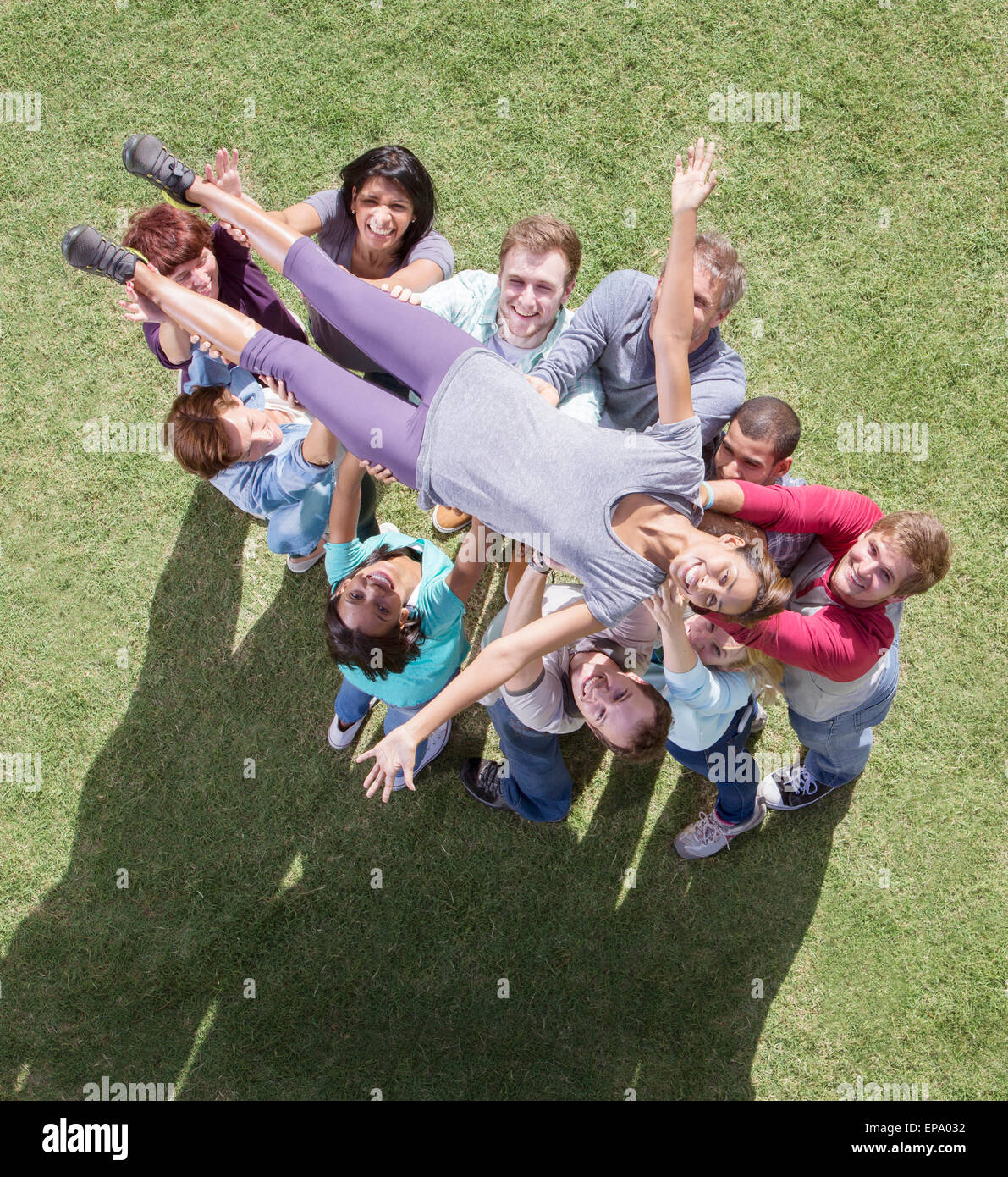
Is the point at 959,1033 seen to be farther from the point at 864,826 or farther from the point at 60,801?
the point at 60,801

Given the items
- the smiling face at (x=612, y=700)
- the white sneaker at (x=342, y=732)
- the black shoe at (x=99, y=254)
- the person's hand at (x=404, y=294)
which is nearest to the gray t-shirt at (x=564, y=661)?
the smiling face at (x=612, y=700)

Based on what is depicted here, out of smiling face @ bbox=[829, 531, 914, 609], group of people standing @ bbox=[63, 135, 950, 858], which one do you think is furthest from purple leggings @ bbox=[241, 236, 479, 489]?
smiling face @ bbox=[829, 531, 914, 609]

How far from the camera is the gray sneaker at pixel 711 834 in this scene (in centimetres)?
559

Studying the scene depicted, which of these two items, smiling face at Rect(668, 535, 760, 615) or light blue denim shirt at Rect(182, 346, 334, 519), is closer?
smiling face at Rect(668, 535, 760, 615)

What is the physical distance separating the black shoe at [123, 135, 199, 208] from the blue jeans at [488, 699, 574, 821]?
11.9ft

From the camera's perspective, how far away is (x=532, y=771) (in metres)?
5.29

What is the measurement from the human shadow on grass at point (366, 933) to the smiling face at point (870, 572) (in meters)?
2.11

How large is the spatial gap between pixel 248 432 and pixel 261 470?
256 millimetres

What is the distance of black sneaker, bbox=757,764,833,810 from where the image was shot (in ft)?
18.4

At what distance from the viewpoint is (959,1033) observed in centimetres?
556

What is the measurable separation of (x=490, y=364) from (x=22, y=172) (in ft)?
15.2

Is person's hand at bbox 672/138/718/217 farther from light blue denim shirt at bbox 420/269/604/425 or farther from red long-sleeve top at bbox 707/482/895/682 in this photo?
red long-sleeve top at bbox 707/482/895/682

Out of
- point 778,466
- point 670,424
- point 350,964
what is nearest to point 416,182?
point 670,424

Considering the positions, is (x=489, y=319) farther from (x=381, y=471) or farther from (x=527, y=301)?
(x=381, y=471)
